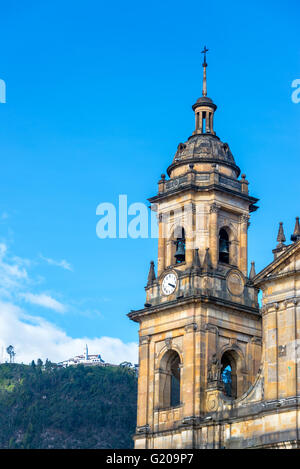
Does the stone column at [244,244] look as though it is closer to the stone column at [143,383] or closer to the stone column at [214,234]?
the stone column at [214,234]

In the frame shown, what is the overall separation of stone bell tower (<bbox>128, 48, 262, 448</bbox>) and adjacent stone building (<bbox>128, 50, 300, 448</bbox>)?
49 mm

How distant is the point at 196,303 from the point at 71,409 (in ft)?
333

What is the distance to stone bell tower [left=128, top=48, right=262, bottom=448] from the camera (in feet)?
163

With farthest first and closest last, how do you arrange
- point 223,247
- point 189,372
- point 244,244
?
1. point 244,244
2. point 223,247
3. point 189,372

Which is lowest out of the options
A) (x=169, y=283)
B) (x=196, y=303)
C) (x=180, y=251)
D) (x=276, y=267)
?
(x=196, y=303)

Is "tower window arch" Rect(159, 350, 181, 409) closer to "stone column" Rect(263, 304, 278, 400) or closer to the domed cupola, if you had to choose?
"stone column" Rect(263, 304, 278, 400)

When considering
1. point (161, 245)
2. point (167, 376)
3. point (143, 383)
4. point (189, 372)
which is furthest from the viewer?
point (161, 245)

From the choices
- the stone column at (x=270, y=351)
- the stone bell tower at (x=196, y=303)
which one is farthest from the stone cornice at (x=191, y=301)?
the stone column at (x=270, y=351)

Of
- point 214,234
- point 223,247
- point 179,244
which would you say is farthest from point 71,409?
point 214,234

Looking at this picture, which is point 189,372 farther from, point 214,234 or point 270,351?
point 214,234

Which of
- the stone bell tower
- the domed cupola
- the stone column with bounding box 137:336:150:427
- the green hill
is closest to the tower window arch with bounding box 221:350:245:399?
the stone bell tower

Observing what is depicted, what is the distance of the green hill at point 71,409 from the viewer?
139000 mm

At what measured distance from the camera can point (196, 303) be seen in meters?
50.4
